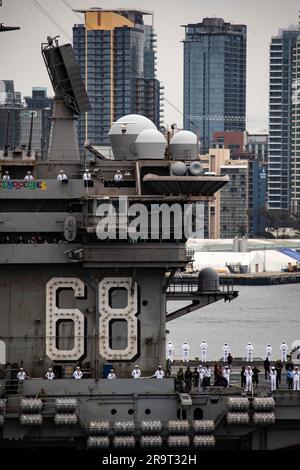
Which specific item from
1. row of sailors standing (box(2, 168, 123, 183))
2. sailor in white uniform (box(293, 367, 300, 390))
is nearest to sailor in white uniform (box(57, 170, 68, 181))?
row of sailors standing (box(2, 168, 123, 183))

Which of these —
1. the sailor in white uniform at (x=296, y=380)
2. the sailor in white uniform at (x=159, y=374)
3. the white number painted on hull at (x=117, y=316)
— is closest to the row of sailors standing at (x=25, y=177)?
the white number painted on hull at (x=117, y=316)

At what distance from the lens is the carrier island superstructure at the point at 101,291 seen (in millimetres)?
41406

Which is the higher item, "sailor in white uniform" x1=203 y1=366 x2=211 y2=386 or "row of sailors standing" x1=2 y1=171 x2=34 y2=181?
"row of sailors standing" x1=2 y1=171 x2=34 y2=181

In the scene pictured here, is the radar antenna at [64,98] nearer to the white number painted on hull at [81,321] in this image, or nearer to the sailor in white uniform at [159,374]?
the white number painted on hull at [81,321]

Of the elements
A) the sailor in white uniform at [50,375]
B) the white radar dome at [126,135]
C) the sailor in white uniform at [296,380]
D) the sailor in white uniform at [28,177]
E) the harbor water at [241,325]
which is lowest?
the harbor water at [241,325]

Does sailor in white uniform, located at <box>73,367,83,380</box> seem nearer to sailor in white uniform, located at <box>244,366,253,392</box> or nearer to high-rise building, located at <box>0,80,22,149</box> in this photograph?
sailor in white uniform, located at <box>244,366,253,392</box>

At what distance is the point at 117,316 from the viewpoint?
140ft

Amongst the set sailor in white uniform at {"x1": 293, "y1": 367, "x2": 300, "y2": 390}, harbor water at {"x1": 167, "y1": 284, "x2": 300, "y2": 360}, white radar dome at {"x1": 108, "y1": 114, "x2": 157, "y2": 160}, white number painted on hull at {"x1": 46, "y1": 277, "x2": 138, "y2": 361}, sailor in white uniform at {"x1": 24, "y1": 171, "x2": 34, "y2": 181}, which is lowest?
harbor water at {"x1": 167, "y1": 284, "x2": 300, "y2": 360}

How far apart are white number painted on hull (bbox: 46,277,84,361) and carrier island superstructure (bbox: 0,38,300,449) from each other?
0.03 m

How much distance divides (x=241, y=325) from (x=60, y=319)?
8029 cm

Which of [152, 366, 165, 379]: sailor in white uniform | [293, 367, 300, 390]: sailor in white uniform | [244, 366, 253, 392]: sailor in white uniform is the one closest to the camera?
[152, 366, 165, 379]: sailor in white uniform

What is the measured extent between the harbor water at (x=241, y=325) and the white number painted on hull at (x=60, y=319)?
4505cm

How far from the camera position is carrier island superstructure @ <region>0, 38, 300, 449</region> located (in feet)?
136
